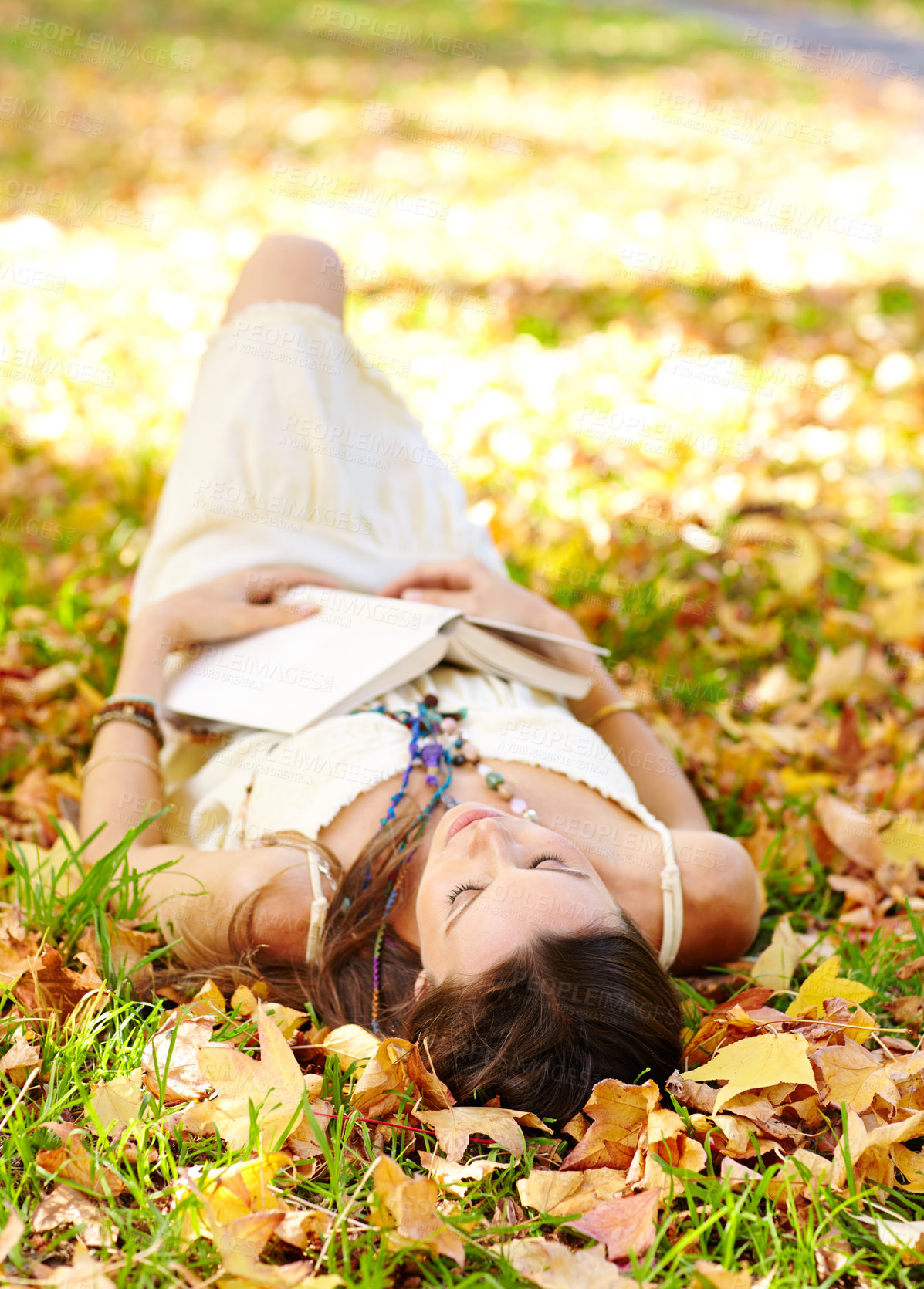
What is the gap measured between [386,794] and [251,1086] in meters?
0.71

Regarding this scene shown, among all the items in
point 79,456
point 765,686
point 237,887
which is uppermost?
point 79,456

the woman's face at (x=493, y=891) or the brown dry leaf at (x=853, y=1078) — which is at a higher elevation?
the woman's face at (x=493, y=891)

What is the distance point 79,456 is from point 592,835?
3033 millimetres

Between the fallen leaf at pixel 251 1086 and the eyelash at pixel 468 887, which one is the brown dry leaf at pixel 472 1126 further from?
the eyelash at pixel 468 887

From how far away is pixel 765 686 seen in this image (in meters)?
3.38

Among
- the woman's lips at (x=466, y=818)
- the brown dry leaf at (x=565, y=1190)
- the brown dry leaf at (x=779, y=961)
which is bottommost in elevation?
the brown dry leaf at (x=779, y=961)

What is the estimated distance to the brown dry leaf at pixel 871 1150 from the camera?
1.69m

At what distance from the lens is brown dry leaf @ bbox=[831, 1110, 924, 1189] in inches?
66.6

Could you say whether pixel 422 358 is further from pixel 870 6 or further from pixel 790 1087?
pixel 870 6

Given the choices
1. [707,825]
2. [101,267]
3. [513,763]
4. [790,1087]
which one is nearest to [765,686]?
[707,825]

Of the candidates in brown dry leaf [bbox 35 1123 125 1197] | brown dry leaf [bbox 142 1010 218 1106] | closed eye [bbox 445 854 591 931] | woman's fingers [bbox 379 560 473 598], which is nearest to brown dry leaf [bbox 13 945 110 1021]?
brown dry leaf [bbox 142 1010 218 1106]

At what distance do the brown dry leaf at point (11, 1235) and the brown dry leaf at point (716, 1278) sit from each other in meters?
0.90

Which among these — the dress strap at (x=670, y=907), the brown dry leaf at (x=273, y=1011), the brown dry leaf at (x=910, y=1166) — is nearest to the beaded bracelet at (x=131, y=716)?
the brown dry leaf at (x=273, y=1011)

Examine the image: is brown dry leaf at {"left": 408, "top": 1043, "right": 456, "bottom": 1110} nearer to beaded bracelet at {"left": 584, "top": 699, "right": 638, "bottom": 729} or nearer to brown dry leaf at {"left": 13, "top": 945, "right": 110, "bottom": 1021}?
brown dry leaf at {"left": 13, "top": 945, "right": 110, "bottom": 1021}
